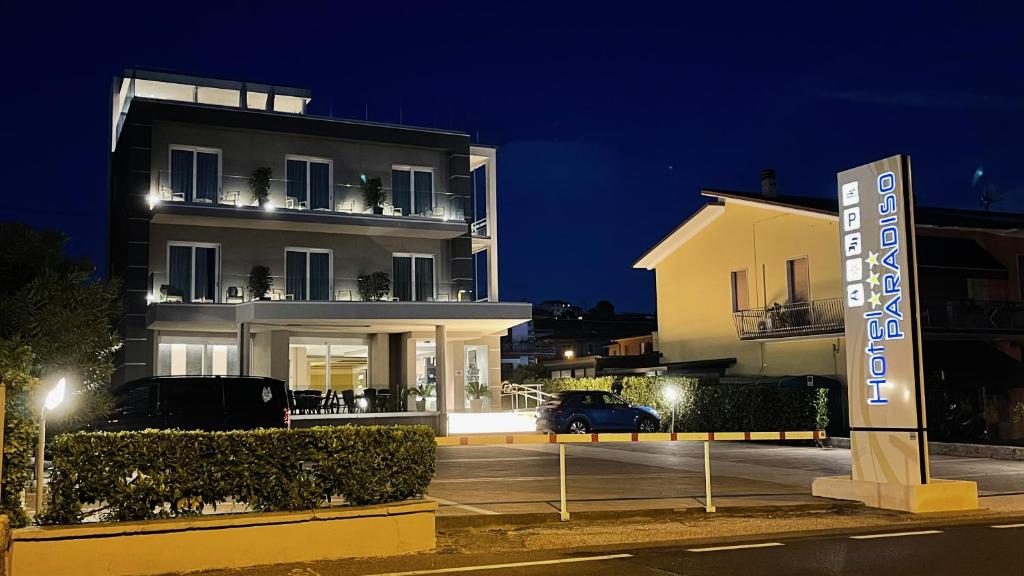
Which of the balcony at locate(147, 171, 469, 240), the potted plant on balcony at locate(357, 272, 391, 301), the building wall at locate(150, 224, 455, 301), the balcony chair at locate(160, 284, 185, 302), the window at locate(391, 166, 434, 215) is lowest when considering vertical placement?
the balcony chair at locate(160, 284, 185, 302)

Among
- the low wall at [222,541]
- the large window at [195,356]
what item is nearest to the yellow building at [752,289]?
the large window at [195,356]

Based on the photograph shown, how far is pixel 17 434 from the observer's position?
27.5 feet

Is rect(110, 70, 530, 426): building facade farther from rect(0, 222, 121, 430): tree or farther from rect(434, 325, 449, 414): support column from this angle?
rect(0, 222, 121, 430): tree

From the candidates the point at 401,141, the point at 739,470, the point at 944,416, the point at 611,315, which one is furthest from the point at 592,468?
the point at 611,315

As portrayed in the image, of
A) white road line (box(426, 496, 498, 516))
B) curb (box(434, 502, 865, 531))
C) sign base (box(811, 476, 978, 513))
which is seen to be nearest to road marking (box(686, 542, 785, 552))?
curb (box(434, 502, 865, 531))

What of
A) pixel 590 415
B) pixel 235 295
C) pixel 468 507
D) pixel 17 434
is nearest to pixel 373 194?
pixel 235 295

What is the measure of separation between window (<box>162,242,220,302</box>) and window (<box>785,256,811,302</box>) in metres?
18.1

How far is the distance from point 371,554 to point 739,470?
34.6 ft

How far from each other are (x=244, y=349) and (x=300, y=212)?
551 centimetres

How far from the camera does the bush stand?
8297mm

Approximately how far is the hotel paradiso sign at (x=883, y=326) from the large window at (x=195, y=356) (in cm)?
2094

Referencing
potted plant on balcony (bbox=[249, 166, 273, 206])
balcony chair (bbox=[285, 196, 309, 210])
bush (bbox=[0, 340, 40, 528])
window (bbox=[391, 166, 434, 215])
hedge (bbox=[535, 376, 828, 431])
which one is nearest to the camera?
bush (bbox=[0, 340, 40, 528])

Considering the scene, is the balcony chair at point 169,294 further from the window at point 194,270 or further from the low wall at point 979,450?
the low wall at point 979,450

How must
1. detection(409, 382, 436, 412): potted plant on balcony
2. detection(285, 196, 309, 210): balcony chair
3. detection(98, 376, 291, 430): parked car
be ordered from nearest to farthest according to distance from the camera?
1. detection(98, 376, 291, 430): parked car
2. detection(409, 382, 436, 412): potted plant on balcony
3. detection(285, 196, 309, 210): balcony chair
